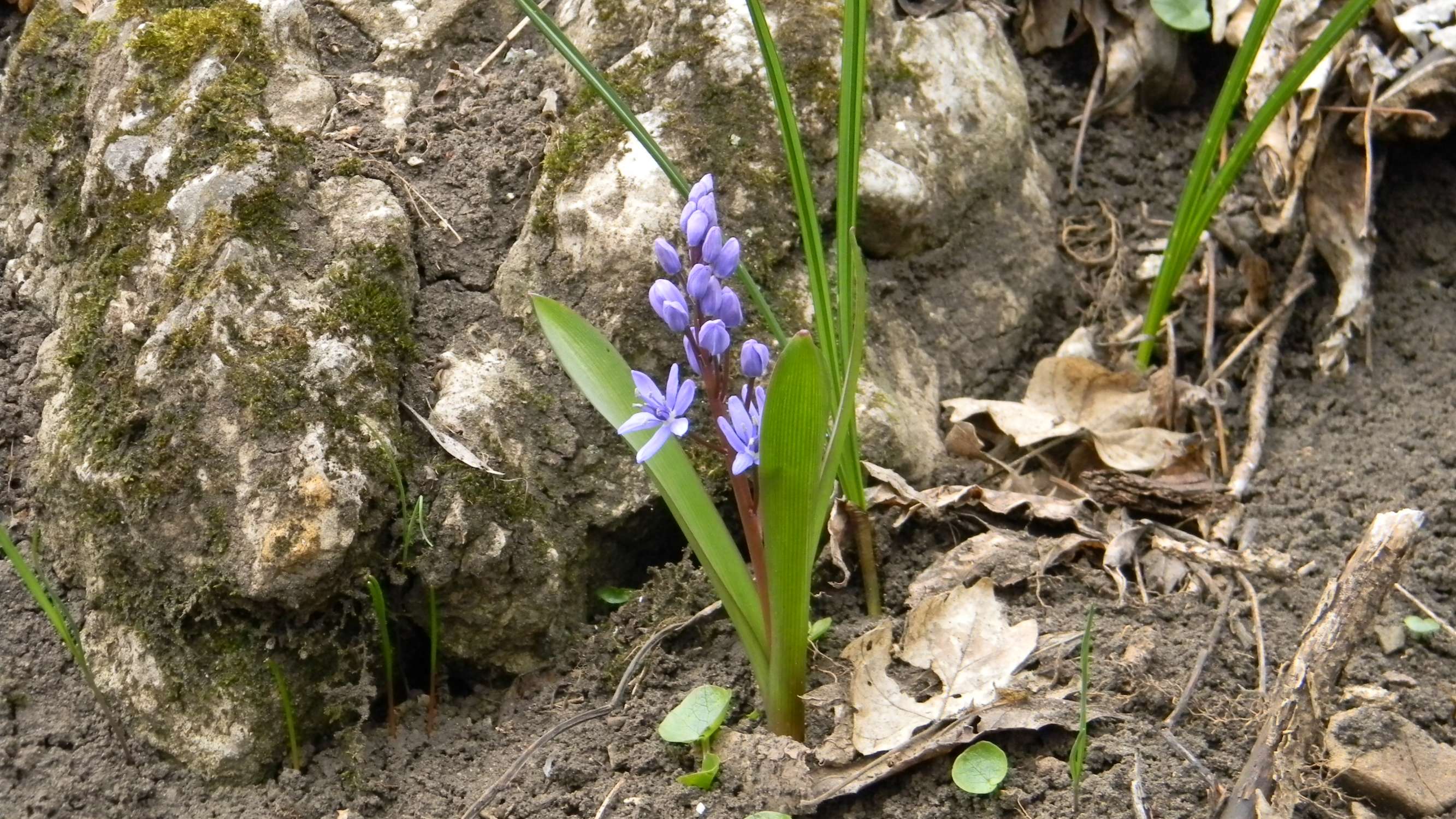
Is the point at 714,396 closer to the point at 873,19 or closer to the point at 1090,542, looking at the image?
the point at 1090,542

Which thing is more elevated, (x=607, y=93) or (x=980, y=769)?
(x=607, y=93)

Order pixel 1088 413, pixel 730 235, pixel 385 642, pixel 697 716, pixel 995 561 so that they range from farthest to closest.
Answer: pixel 1088 413
pixel 730 235
pixel 995 561
pixel 385 642
pixel 697 716

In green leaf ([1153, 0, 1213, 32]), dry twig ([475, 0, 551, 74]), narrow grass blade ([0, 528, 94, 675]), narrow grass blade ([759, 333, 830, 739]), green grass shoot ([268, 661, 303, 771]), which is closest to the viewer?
narrow grass blade ([759, 333, 830, 739])

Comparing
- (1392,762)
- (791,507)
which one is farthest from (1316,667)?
(791,507)

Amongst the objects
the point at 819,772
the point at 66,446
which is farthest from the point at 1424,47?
the point at 66,446

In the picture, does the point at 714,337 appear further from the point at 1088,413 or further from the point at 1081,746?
the point at 1088,413

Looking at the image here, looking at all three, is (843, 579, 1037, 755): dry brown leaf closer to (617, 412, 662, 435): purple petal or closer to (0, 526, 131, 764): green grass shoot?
(617, 412, 662, 435): purple petal

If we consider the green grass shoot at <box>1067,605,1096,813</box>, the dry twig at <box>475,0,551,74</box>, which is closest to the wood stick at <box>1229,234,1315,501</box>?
the green grass shoot at <box>1067,605,1096,813</box>
